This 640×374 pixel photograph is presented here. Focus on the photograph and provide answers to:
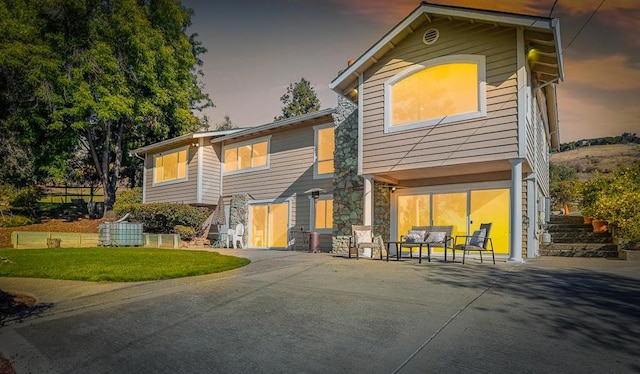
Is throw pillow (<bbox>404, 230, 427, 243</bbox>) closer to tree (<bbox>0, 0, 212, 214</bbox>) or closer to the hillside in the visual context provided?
tree (<bbox>0, 0, 212, 214</bbox>)

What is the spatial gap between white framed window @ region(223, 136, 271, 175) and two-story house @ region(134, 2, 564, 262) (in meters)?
2.18

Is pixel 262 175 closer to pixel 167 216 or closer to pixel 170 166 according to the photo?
pixel 167 216

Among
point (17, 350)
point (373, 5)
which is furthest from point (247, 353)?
point (373, 5)

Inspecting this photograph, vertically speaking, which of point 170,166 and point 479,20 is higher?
point 479,20

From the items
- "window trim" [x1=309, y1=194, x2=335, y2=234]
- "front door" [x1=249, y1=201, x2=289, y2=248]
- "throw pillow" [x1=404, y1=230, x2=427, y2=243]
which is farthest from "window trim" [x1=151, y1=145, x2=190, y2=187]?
"throw pillow" [x1=404, y1=230, x2=427, y2=243]

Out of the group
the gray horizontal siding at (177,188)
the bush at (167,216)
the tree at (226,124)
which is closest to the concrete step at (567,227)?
the bush at (167,216)

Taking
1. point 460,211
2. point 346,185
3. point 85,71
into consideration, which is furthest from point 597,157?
point 85,71

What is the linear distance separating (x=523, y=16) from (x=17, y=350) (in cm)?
1012

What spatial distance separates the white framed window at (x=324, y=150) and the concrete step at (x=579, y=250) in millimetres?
7319

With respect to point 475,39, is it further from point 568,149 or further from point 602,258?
point 568,149

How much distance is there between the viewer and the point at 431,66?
1020 cm

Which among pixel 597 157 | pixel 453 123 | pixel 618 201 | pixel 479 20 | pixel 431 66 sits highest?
pixel 597 157

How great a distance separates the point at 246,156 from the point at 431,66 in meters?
9.98

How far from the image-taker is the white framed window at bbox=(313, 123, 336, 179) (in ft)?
47.8
